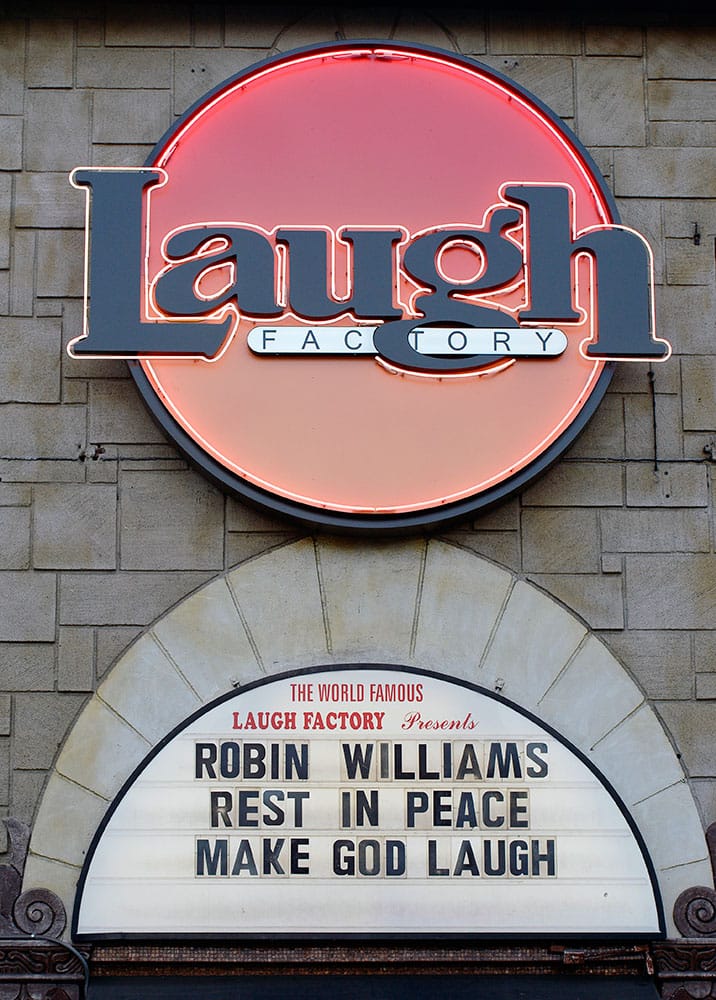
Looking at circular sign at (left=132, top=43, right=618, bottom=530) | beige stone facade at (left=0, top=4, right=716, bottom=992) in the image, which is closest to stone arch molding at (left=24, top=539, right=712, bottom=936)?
beige stone facade at (left=0, top=4, right=716, bottom=992)

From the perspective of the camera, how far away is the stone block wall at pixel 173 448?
9516mm

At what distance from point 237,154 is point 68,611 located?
3714 mm

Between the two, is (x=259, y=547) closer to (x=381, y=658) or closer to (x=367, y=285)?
(x=381, y=658)

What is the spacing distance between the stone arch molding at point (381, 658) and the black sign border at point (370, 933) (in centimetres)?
7

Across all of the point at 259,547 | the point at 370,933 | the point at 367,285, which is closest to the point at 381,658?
the point at 259,547

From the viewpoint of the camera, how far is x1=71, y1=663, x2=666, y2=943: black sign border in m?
8.81

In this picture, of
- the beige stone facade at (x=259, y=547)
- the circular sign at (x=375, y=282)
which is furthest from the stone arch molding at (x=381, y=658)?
the circular sign at (x=375, y=282)

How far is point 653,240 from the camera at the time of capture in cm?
1030

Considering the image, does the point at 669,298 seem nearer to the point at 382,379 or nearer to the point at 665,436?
the point at 665,436

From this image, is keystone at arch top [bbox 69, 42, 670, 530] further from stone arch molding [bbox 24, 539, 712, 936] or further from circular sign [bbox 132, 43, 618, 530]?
stone arch molding [bbox 24, 539, 712, 936]

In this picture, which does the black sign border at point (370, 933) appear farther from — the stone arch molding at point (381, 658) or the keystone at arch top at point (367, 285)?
the keystone at arch top at point (367, 285)

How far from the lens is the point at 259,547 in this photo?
9.67 m

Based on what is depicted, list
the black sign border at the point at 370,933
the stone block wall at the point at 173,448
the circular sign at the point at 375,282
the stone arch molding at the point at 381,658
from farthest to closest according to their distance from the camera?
the circular sign at the point at 375,282 → the stone block wall at the point at 173,448 → the stone arch molding at the point at 381,658 → the black sign border at the point at 370,933

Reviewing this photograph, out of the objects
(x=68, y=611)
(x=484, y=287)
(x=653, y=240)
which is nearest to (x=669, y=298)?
(x=653, y=240)
